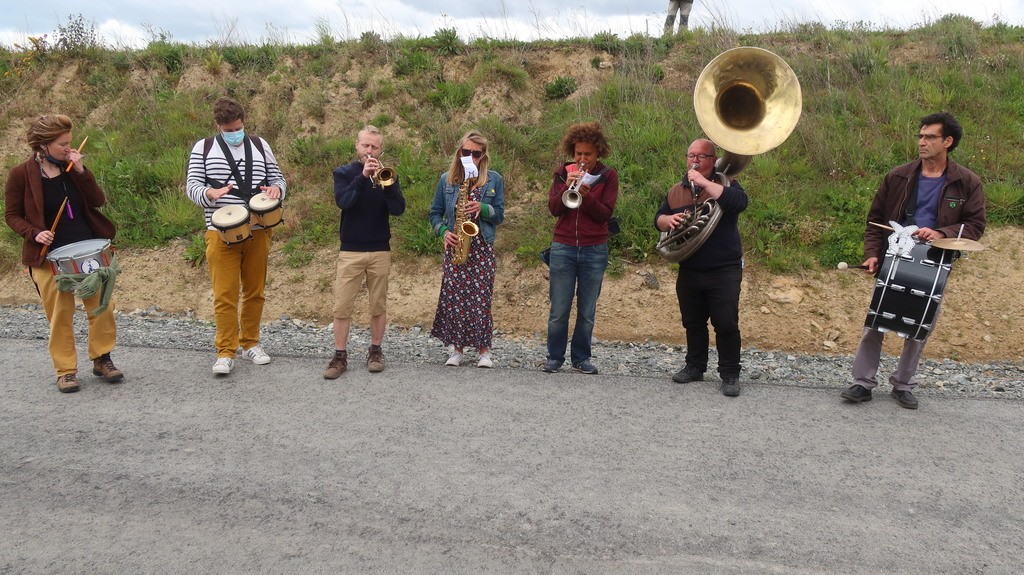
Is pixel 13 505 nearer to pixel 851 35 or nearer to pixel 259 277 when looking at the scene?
pixel 259 277

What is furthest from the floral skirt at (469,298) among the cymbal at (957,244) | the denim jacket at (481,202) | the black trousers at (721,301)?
the cymbal at (957,244)

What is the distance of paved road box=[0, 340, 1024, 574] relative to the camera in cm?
321

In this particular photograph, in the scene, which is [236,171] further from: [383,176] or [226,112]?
[383,176]

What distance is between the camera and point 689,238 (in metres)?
5.16

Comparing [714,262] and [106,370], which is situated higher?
[714,262]

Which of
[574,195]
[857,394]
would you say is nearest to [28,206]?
[574,195]

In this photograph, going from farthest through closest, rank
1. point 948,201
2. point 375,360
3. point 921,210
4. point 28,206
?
point 375,360, point 28,206, point 921,210, point 948,201

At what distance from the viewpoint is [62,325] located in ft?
17.7

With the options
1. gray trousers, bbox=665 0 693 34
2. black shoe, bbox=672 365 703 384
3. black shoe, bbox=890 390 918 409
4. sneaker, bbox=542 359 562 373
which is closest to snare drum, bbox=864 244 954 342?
black shoe, bbox=890 390 918 409

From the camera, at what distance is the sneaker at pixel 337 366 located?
5.59m

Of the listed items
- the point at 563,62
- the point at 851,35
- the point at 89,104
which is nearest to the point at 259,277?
the point at 563,62

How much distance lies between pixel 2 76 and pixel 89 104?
7.46 ft

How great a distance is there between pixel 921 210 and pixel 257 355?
16.9 feet

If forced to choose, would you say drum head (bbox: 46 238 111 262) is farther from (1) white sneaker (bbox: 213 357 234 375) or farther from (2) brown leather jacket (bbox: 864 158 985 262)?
(2) brown leather jacket (bbox: 864 158 985 262)
